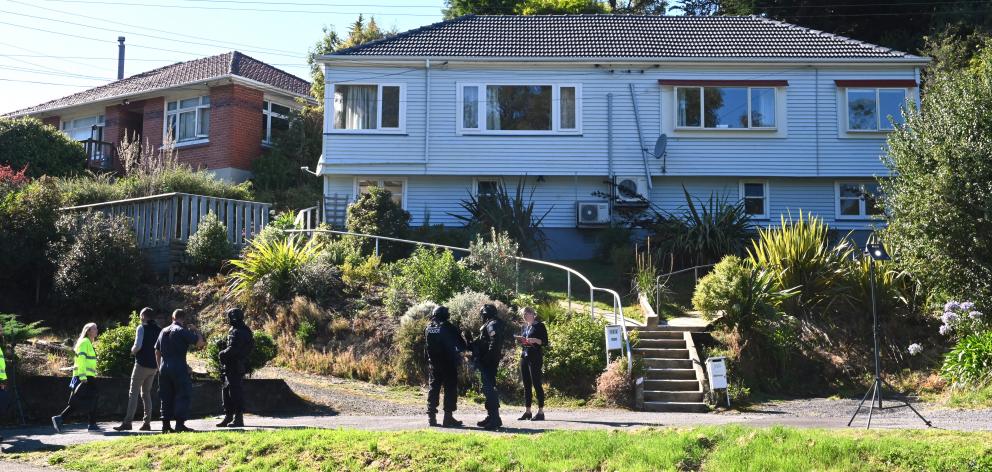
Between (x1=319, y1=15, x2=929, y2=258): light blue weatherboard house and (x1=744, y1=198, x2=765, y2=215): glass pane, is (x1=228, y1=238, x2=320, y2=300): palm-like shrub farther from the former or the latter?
(x1=744, y1=198, x2=765, y2=215): glass pane

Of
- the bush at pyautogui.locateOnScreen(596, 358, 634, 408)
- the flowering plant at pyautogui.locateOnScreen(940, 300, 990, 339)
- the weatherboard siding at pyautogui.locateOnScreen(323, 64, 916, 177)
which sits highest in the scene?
the weatherboard siding at pyautogui.locateOnScreen(323, 64, 916, 177)

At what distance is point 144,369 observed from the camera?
43.4 feet

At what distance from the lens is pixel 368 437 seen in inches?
443

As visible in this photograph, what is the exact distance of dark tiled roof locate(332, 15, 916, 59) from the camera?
2811 centimetres

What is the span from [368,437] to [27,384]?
564cm

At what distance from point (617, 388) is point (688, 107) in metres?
13.9

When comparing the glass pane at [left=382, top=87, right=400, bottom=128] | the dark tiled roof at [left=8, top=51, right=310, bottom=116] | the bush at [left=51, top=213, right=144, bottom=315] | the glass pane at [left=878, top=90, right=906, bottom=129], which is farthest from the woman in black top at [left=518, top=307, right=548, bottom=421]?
the dark tiled roof at [left=8, top=51, right=310, bottom=116]

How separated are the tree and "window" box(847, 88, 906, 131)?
872cm

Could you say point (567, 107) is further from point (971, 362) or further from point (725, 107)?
point (971, 362)

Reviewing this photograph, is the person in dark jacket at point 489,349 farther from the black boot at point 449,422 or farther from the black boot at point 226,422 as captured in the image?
the black boot at point 226,422

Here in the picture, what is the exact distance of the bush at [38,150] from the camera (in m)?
30.3

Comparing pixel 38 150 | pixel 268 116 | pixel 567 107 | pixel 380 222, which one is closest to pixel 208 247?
pixel 380 222

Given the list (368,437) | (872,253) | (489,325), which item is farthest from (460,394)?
(872,253)

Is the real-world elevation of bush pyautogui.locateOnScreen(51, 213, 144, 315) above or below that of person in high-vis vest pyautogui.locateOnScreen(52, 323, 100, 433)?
above
